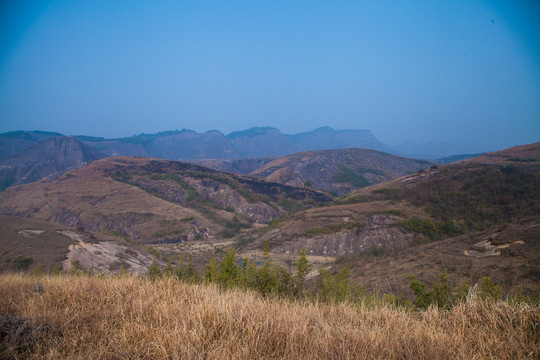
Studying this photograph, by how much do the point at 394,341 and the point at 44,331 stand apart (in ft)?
12.3

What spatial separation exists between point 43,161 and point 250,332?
138073 mm

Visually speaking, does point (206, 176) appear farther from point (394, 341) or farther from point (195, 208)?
point (394, 341)

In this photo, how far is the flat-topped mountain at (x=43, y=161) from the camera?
99.1m

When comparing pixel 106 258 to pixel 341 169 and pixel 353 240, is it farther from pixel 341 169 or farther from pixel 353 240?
pixel 341 169

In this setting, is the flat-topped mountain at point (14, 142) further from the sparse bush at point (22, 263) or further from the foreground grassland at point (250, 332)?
the foreground grassland at point (250, 332)

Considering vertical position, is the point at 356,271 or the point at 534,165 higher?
the point at 534,165

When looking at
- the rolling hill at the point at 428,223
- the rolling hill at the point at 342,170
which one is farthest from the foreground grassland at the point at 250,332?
the rolling hill at the point at 342,170

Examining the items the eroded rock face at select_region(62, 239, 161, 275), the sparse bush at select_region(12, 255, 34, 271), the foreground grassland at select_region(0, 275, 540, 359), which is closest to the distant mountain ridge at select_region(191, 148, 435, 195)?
the eroded rock face at select_region(62, 239, 161, 275)

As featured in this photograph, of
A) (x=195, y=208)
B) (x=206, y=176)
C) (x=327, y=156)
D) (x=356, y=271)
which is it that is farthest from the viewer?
(x=327, y=156)

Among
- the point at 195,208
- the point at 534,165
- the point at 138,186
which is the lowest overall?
the point at 195,208

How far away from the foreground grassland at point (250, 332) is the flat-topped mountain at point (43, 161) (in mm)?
118868

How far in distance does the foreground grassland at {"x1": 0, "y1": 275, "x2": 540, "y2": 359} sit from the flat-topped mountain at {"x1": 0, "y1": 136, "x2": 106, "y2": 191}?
4680 inches

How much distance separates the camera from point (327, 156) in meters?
112

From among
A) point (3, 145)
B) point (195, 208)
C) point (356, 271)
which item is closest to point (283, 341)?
point (356, 271)
